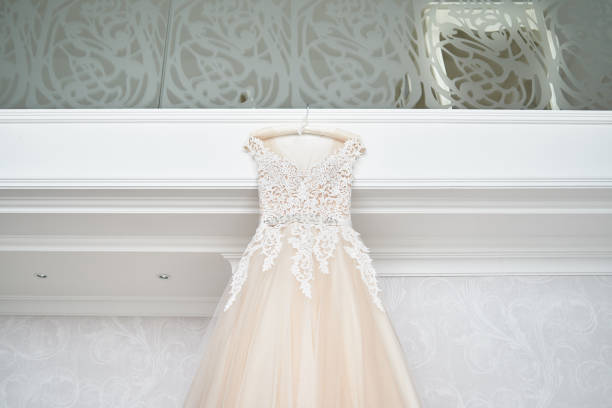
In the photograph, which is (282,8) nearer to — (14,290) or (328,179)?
(328,179)

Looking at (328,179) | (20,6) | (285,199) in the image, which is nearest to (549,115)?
(328,179)

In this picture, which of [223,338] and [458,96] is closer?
[223,338]

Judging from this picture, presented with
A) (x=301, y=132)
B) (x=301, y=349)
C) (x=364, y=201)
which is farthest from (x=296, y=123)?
(x=301, y=349)

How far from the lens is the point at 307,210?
1860 millimetres

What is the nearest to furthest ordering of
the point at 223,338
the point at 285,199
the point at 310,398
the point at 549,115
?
the point at 310,398 < the point at 223,338 < the point at 285,199 < the point at 549,115

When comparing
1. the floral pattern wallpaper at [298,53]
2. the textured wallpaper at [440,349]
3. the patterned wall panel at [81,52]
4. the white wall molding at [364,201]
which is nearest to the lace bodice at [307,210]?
the white wall molding at [364,201]

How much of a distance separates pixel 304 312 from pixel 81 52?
5.92 ft

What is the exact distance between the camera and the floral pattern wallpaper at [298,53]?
2277mm

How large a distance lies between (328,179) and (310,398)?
89 centimetres

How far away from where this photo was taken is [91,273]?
7.85ft

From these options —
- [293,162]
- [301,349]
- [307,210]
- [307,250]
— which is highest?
[293,162]

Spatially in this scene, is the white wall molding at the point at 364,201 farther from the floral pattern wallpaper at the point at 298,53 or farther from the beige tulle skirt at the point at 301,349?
the floral pattern wallpaper at the point at 298,53

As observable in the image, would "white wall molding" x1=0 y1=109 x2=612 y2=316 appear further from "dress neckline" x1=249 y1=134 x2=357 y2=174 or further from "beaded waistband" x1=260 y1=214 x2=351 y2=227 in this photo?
"beaded waistband" x1=260 y1=214 x2=351 y2=227

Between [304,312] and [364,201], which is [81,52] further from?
[304,312]
